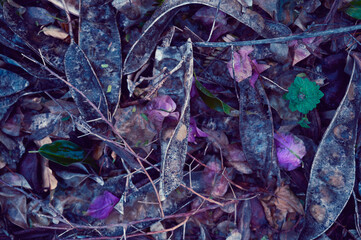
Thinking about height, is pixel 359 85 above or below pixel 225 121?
above

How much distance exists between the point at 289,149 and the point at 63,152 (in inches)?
37.1

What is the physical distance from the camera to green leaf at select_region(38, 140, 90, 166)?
3.69ft

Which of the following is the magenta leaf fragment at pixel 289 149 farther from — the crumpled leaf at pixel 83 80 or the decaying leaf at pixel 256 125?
the crumpled leaf at pixel 83 80

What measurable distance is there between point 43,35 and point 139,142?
587 mm

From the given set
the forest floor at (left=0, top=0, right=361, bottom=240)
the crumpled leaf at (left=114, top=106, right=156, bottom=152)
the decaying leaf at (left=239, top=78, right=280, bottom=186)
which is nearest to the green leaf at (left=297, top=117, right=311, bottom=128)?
the forest floor at (left=0, top=0, right=361, bottom=240)

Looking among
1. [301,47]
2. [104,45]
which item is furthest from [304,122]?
[104,45]

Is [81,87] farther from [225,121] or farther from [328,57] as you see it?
[328,57]

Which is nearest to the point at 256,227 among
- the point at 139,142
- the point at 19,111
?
the point at 139,142

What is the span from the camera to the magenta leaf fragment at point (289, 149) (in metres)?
1.21

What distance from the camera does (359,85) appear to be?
3.81ft

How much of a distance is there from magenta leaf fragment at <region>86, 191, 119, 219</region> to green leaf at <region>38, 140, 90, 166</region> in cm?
19

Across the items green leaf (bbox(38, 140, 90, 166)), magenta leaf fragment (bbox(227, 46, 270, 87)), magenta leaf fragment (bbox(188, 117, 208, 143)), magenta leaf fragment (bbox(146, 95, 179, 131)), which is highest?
magenta leaf fragment (bbox(227, 46, 270, 87))

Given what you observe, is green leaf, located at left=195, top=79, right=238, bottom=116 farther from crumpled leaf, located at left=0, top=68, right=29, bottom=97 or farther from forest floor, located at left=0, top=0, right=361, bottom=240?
crumpled leaf, located at left=0, top=68, right=29, bottom=97

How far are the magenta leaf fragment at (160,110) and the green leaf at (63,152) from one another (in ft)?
1.10
